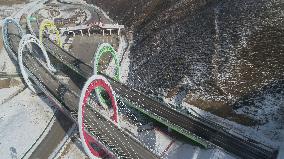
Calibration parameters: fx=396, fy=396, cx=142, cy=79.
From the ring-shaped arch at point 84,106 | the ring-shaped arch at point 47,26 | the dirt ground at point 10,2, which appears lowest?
the ring-shaped arch at point 84,106

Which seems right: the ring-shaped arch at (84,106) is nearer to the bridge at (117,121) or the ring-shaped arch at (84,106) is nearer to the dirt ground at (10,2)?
the bridge at (117,121)

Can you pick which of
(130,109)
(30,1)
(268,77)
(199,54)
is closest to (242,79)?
(268,77)

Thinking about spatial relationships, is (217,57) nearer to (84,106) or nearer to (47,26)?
Result: (84,106)

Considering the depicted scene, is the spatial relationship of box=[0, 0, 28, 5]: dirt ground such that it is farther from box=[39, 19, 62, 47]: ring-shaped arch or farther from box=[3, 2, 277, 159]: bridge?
box=[3, 2, 277, 159]: bridge

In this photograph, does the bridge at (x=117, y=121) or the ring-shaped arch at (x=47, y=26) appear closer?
the bridge at (x=117, y=121)

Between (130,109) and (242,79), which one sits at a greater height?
(242,79)

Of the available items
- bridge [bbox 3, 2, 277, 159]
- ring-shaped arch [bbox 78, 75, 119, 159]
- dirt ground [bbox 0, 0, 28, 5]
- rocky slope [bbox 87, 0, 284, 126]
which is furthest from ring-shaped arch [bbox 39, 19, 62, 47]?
dirt ground [bbox 0, 0, 28, 5]

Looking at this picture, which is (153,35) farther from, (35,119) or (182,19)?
(35,119)

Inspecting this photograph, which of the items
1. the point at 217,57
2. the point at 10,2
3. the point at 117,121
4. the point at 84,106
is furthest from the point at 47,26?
the point at 10,2

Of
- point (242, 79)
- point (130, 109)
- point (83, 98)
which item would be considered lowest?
point (83, 98)

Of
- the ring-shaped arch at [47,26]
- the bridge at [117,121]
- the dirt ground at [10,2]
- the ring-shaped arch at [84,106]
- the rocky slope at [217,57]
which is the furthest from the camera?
the dirt ground at [10,2]

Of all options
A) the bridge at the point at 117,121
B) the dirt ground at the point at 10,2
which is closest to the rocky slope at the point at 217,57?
the bridge at the point at 117,121
